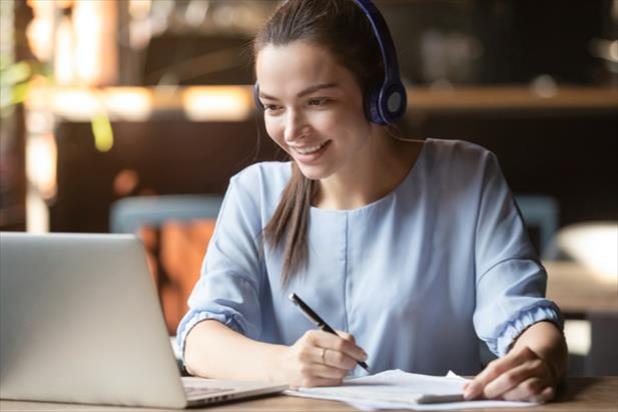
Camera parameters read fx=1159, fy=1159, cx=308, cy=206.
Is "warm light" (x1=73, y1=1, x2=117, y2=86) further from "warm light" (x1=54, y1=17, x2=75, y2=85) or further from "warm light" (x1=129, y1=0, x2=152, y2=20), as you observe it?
"warm light" (x1=129, y1=0, x2=152, y2=20)

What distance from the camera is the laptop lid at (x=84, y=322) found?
1.33 metres

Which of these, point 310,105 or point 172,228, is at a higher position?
point 310,105

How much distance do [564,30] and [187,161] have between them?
1992 millimetres

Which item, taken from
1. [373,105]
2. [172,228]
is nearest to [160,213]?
[172,228]

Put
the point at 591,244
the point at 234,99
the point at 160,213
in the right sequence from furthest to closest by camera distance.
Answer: the point at 234,99 < the point at 591,244 < the point at 160,213

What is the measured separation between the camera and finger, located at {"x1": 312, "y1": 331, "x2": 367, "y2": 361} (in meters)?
1.45

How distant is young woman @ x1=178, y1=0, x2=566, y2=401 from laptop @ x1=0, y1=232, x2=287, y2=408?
28cm

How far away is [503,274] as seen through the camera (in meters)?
1.75

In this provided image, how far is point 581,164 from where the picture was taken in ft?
15.3

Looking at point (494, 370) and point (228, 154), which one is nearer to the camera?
point (494, 370)

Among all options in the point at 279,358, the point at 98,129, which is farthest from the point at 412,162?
the point at 98,129

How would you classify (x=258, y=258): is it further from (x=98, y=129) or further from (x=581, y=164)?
(x=581, y=164)

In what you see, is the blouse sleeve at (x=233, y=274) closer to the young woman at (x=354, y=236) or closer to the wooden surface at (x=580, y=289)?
the young woman at (x=354, y=236)

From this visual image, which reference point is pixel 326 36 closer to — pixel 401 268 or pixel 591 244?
pixel 401 268
